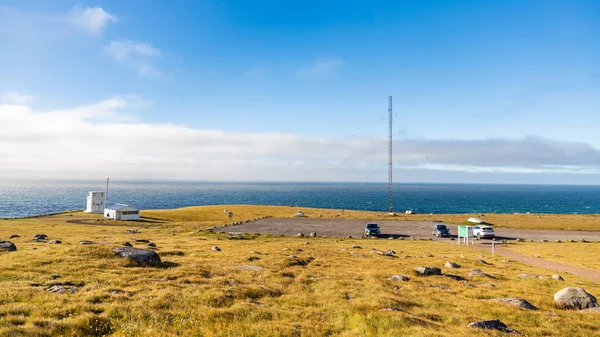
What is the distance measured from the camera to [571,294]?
1928 centimetres

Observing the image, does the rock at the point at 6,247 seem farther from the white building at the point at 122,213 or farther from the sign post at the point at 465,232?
the white building at the point at 122,213

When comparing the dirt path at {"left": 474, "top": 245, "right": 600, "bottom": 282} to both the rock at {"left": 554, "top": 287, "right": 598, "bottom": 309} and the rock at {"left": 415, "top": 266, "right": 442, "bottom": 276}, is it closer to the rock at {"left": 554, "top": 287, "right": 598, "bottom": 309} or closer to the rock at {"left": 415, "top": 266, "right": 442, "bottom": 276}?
the rock at {"left": 554, "top": 287, "right": 598, "bottom": 309}

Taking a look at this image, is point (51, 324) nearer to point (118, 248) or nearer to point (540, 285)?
point (118, 248)

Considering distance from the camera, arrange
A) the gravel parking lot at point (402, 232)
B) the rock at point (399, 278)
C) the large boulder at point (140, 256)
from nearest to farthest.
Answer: the large boulder at point (140, 256)
the rock at point (399, 278)
the gravel parking lot at point (402, 232)

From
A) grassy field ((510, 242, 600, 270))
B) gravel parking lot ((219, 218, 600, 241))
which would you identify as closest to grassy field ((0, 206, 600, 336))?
grassy field ((510, 242, 600, 270))

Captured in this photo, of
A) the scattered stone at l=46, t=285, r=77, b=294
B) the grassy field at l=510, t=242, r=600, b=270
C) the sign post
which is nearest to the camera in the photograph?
the scattered stone at l=46, t=285, r=77, b=294

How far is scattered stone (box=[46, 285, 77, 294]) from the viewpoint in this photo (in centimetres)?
1612

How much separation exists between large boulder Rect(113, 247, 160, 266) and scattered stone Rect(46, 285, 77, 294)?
259 inches

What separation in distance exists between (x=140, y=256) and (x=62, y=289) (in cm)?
753

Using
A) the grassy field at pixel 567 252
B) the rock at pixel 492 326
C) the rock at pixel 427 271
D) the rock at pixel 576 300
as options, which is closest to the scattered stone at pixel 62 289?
the rock at pixel 492 326

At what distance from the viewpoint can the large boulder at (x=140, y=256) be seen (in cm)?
2366

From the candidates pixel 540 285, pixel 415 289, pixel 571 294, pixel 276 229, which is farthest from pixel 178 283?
pixel 276 229

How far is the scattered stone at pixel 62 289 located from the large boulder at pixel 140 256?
6587 mm

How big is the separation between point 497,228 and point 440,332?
6569 cm
